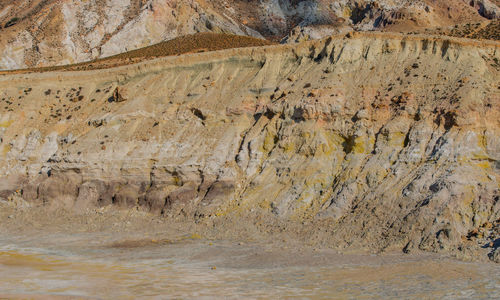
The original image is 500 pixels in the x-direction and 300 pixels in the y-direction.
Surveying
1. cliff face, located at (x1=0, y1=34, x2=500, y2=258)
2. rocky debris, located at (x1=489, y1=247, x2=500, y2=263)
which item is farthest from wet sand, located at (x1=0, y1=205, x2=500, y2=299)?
cliff face, located at (x1=0, y1=34, x2=500, y2=258)

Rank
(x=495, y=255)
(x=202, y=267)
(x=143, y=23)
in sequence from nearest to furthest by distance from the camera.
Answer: (x=495, y=255), (x=202, y=267), (x=143, y=23)

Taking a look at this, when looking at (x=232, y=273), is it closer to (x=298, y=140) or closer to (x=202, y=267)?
(x=202, y=267)

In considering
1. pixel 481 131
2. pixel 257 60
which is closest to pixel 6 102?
pixel 257 60

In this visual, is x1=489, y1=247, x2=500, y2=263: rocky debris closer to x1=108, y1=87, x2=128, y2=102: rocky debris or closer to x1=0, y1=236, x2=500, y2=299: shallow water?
x1=0, y1=236, x2=500, y2=299: shallow water

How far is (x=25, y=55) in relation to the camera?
252 ft

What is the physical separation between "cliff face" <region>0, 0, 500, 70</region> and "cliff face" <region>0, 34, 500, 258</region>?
40.0m

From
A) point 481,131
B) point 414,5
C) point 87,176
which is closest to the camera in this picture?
point 481,131

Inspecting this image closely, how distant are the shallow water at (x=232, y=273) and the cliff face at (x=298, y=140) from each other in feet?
8.70

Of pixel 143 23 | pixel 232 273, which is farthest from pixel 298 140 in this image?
pixel 143 23

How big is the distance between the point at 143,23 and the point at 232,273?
67168 mm

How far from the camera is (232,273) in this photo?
18297 mm

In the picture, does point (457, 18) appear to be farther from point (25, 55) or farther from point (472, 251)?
point (25, 55)

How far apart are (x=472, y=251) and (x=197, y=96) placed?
2020 cm

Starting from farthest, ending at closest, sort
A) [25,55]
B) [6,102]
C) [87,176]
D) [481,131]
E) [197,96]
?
[25,55] < [6,102] < [197,96] < [87,176] < [481,131]
